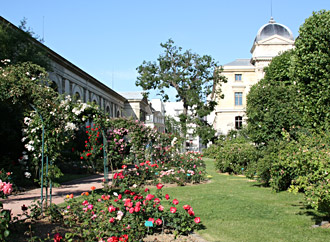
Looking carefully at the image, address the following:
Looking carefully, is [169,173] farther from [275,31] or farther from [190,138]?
[190,138]

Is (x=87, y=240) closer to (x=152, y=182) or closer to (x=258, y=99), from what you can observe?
(x=152, y=182)

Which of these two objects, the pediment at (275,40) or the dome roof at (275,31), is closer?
the pediment at (275,40)

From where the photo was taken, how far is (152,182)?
42.0 ft

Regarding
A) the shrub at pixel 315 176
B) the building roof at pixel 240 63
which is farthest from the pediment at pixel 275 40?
the shrub at pixel 315 176

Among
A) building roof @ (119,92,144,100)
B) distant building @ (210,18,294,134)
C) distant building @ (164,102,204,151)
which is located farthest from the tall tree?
building roof @ (119,92,144,100)

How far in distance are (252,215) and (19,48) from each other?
14.9 metres

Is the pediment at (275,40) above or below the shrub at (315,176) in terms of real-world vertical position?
above

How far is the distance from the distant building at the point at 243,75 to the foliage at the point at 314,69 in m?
42.1

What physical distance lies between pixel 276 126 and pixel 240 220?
5913 mm

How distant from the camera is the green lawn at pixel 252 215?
5.59 m

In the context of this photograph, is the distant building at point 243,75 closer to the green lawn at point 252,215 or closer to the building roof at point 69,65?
the building roof at point 69,65

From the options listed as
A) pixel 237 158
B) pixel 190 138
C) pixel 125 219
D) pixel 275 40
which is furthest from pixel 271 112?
pixel 190 138

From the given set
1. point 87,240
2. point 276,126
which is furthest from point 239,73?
point 87,240

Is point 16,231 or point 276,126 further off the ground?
point 276,126
